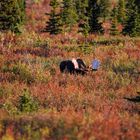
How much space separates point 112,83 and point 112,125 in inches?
265

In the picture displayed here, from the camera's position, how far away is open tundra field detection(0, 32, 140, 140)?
735 cm

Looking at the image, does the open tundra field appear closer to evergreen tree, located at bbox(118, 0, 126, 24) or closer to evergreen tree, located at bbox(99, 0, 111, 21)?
evergreen tree, located at bbox(118, 0, 126, 24)

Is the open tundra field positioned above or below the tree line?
below

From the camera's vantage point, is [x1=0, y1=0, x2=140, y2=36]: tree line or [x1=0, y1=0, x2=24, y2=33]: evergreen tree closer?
[x1=0, y1=0, x2=24, y2=33]: evergreen tree

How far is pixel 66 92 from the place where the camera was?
41.2ft

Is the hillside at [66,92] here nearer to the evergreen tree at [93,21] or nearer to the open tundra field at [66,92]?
the open tundra field at [66,92]

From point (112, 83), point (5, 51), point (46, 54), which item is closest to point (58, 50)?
point (46, 54)

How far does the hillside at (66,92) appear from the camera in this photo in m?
7.34

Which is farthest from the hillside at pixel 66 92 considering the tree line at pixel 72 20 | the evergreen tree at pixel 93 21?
the evergreen tree at pixel 93 21

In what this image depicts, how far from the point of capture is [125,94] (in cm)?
1262

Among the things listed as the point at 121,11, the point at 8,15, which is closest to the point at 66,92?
the point at 8,15

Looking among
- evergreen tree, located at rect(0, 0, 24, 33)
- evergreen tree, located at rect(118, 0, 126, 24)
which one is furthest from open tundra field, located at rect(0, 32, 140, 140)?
evergreen tree, located at rect(118, 0, 126, 24)

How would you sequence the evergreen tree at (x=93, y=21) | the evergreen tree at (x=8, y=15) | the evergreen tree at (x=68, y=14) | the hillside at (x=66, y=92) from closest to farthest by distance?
the hillside at (x=66, y=92), the evergreen tree at (x=8, y=15), the evergreen tree at (x=93, y=21), the evergreen tree at (x=68, y=14)

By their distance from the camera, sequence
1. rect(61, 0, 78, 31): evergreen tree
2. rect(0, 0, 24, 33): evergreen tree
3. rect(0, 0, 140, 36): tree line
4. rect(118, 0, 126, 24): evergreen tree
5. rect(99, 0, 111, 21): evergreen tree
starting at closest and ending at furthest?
rect(0, 0, 24, 33): evergreen tree → rect(0, 0, 140, 36): tree line → rect(61, 0, 78, 31): evergreen tree → rect(118, 0, 126, 24): evergreen tree → rect(99, 0, 111, 21): evergreen tree
